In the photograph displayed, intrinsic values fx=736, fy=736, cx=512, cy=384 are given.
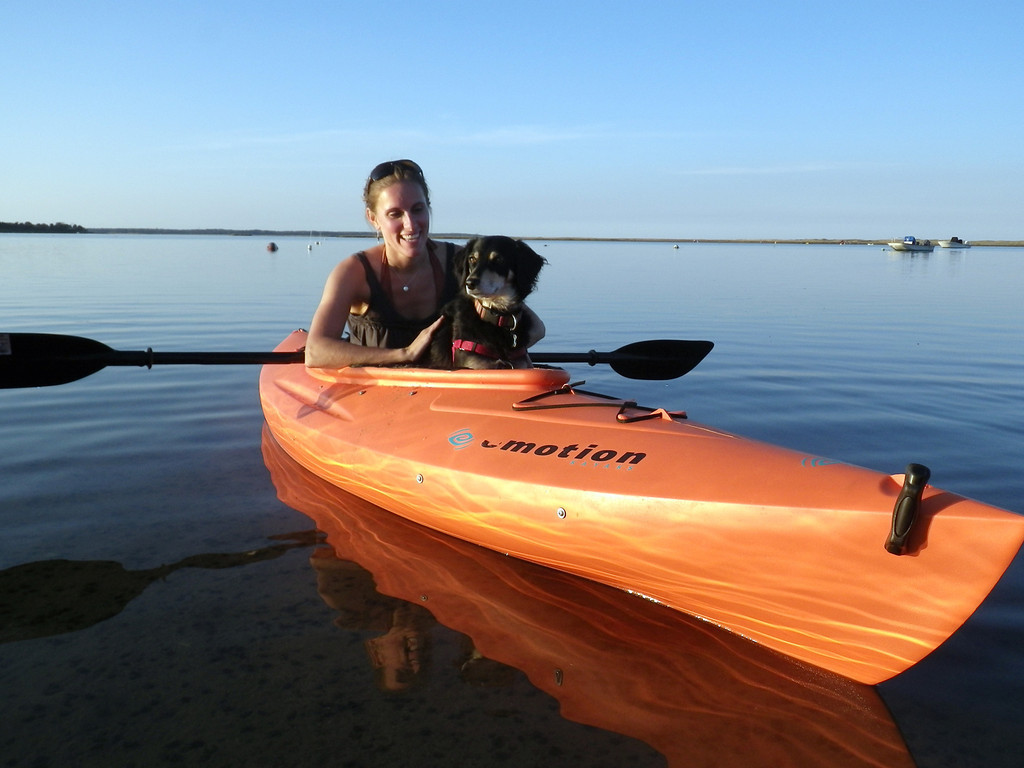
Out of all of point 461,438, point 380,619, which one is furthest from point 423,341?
point 380,619

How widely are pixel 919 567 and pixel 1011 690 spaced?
73 cm

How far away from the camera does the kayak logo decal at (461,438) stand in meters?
3.39

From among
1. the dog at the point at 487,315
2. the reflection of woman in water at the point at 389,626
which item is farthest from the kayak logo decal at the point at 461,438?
the reflection of woman in water at the point at 389,626

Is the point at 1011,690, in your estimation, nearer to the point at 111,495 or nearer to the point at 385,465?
the point at 385,465

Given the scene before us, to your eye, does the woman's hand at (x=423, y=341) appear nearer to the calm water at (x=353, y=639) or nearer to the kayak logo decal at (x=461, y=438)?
the kayak logo decal at (x=461, y=438)

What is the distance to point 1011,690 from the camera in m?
2.40

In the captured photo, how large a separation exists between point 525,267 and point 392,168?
1.01 metres

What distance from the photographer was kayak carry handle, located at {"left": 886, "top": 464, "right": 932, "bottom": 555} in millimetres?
2031

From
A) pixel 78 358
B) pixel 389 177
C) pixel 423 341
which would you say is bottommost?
pixel 78 358

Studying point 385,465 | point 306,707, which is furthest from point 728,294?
point 306,707

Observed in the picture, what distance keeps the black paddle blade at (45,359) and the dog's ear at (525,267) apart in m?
2.61

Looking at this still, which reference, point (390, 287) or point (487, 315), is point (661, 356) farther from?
point (390, 287)

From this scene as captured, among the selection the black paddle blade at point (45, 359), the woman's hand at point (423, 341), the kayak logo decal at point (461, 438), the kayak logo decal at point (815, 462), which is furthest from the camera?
the black paddle blade at point (45, 359)

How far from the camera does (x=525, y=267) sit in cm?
431
